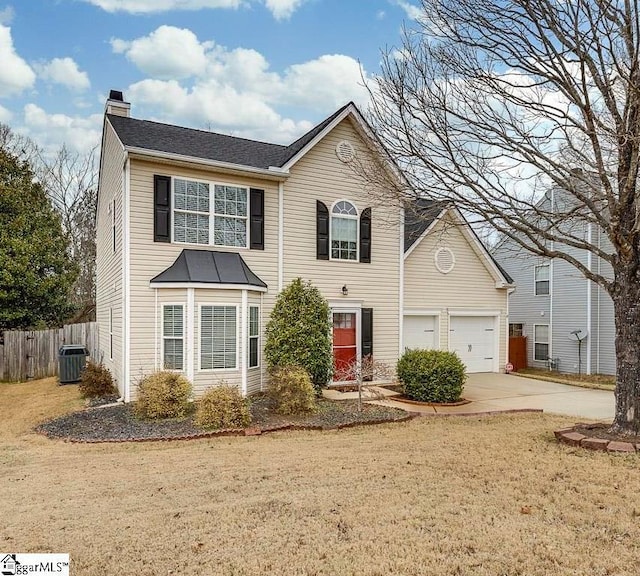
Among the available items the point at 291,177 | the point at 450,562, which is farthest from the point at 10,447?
the point at 291,177

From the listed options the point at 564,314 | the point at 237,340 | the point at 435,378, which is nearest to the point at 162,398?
the point at 237,340

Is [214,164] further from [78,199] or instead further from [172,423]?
[78,199]

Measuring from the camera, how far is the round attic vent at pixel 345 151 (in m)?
13.2

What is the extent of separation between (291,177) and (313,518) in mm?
9594

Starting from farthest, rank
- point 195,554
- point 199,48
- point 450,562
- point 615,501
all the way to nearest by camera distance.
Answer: point 199,48 < point 615,501 < point 195,554 < point 450,562

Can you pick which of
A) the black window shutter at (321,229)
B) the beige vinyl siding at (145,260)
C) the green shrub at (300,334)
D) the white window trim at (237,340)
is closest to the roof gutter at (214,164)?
the beige vinyl siding at (145,260)

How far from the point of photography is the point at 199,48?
52.7ft

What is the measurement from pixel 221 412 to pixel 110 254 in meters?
6.86

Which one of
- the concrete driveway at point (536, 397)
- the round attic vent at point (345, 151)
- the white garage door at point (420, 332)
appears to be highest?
the round attic vent at point (345, 151)

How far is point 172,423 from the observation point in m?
9.08

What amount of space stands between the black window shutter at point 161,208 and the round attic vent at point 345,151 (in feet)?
15.0

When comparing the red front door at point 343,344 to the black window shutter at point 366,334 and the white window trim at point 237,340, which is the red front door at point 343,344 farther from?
the white window trim at point 237,340

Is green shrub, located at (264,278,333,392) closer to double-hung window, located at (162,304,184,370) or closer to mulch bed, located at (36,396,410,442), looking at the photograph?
mulch bed, located at (36,396,410,442)

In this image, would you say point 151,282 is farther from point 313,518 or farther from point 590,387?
point 590,387
